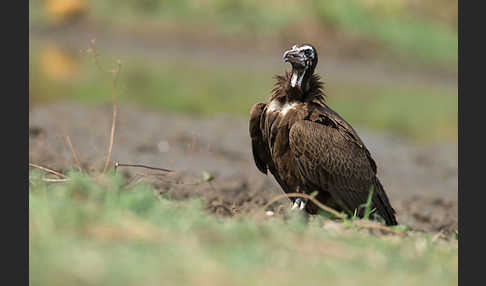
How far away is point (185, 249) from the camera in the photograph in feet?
11.1

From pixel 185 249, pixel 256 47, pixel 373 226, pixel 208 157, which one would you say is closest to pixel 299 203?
pixel 373 226

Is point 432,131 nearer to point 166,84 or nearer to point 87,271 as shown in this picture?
point 166,84

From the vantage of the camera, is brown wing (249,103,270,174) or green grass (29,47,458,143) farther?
green grass (29,47,458,143)

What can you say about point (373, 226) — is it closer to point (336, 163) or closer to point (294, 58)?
point (336, 163)

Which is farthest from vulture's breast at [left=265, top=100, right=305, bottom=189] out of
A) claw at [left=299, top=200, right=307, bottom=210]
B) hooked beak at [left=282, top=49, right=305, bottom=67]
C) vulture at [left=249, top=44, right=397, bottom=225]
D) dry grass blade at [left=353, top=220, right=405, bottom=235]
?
dry grass blade at [left=353, top=220, right=405, bottom=235]

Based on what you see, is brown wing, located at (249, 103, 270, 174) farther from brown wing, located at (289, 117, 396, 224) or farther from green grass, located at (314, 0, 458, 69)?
green grass, located at (314, 0, 458, 69)

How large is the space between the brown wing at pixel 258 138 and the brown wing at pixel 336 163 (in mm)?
452

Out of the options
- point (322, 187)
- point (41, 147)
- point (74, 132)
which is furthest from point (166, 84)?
point (322, 187)

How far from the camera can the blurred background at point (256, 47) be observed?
1883cm

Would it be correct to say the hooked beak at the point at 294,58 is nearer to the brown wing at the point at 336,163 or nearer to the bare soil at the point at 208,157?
the brown wing at the point at 336,163

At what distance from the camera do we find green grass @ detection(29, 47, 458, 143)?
15906 mm

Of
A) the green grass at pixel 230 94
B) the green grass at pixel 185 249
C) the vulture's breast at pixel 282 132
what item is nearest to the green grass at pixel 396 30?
the green grass at pixel 230 94

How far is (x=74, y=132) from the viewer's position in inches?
428

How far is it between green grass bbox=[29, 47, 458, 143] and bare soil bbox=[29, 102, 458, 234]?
5.22 feet
